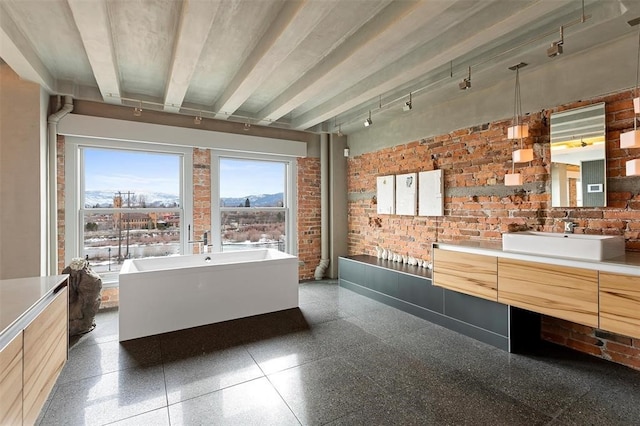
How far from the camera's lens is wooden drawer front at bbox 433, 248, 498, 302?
2.91 meters

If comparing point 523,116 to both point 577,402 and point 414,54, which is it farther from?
point 577,402

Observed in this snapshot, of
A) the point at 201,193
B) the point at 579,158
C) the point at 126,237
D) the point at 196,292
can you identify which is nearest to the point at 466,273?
the point at 579,158

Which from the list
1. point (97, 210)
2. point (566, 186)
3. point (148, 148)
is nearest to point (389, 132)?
point (566, 186)

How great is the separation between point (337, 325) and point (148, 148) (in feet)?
12.1

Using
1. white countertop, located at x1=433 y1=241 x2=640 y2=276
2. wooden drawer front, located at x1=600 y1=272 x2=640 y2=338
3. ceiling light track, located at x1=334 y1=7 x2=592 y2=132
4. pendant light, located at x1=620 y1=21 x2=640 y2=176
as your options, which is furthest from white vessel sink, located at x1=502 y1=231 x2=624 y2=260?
ceiling light track, located at x1=334 y1=7 x2=592 y2=132

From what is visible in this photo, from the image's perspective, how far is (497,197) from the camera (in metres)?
3.49

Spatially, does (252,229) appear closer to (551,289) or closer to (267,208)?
(267,208)

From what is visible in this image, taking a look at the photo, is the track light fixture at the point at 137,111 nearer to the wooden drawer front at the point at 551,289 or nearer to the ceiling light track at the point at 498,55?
the ceiling light track at the point at 498,55

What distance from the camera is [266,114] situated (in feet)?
15.5

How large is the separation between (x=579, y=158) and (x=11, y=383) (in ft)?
13.6

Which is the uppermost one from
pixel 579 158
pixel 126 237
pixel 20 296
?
pixel 579 158

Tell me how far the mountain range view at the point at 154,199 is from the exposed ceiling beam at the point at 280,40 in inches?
75.0

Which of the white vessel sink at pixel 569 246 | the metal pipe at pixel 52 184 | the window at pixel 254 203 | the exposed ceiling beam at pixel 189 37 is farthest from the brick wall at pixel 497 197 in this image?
the metal pipe at pixel 52 184

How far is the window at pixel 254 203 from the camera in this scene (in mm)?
5148
